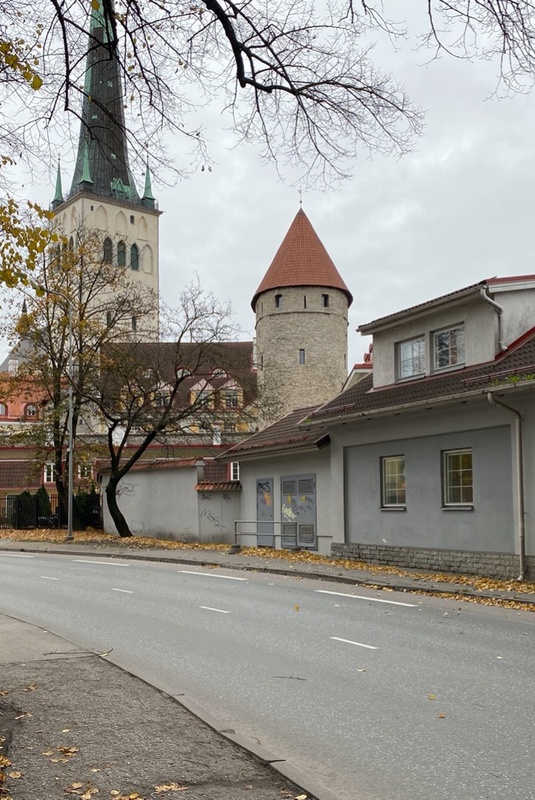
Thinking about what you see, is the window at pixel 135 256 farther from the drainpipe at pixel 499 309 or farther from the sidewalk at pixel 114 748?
the sidewalk at pixel 114 748

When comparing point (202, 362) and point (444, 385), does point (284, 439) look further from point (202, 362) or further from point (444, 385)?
point (444, 385)

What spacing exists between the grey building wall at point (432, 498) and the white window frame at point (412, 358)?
2156 mm

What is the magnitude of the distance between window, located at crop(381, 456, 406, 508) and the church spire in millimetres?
13923

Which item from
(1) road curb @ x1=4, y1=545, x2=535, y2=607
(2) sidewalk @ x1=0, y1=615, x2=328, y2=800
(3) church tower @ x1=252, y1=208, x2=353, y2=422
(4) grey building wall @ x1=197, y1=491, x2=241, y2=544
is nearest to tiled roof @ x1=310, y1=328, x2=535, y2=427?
(1) road curb @ x1=4, y1=545, x2=535, y2=607

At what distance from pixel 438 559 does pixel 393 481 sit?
2.71m

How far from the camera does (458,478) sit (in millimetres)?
18703

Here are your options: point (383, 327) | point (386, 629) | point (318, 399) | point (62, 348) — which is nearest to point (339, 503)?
point (383, 327)

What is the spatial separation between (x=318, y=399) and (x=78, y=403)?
32.8 m

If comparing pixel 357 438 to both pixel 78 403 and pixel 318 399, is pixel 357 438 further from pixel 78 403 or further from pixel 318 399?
pixel 318 399

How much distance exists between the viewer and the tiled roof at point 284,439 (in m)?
24.4

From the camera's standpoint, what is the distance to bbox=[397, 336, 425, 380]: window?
21.7m

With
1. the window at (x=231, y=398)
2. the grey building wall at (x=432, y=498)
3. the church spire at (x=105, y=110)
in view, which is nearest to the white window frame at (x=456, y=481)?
the grey building wall at (x=432, y=498)

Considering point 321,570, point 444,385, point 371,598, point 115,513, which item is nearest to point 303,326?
point 115,513

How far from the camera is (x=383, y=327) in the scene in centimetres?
2266
